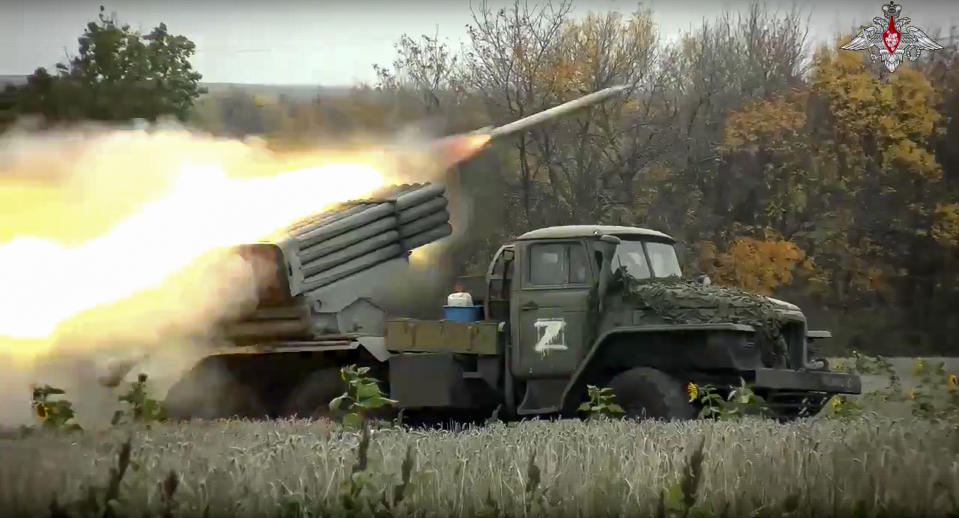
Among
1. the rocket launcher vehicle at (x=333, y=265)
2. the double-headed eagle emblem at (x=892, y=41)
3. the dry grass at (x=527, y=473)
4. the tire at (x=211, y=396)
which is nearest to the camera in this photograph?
the dry grass at (x=527, y=473)

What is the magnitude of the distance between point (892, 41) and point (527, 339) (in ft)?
43.8

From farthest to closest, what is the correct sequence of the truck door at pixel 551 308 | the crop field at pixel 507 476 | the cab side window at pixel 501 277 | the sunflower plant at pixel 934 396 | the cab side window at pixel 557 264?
1. the cab side window at pixel 501 277
2. the cab side window at pixel 557 264
3. the truck door at pixel 551 308
4. the sunflower plant at pixel 934 396
5. the crop field at pixel 507 476

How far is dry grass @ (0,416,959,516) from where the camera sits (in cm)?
716

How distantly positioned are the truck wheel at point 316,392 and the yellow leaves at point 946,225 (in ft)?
47.5

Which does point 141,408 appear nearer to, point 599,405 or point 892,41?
point 599,405

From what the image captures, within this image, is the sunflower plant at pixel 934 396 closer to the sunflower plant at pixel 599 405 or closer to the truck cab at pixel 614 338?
the truck cab at pixel 614 338

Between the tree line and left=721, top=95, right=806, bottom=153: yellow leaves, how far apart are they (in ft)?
0.13

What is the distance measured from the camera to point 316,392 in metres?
14.4

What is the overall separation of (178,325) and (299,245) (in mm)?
1613

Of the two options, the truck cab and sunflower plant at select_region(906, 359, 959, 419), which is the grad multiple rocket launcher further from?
sunflower plant at select_region(906, 359, 959, 419)

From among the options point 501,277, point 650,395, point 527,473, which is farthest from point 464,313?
point 527,473

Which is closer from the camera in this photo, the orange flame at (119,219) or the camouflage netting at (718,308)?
the camouflage netting at (718,308)

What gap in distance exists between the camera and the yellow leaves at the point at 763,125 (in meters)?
26.2

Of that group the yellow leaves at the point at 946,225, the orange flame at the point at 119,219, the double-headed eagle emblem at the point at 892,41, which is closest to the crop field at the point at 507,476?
the orange flame at the point at 119,219
